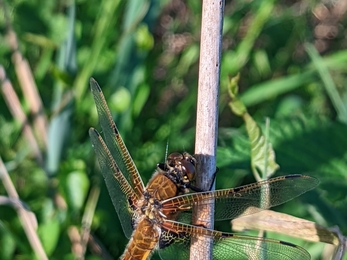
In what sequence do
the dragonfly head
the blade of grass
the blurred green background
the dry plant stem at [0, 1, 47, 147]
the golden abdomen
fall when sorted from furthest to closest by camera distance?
the dry plant stem at [0, 1, 47, 147], the blade of grass, the blurred green background, the golden abdomen, the dragonfly head

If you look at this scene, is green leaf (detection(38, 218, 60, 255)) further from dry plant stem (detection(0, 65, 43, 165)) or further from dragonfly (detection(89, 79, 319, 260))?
dragonfly (detection(89, 79, 319, 260))

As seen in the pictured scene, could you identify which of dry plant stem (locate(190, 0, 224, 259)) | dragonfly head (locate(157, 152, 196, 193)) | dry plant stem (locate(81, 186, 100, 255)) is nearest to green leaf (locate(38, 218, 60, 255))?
dry plant stem (locate(81, 186, 100, 255))

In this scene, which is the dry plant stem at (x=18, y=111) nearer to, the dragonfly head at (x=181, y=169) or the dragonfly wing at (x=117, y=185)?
the dragonfly wing at (x=117, y=185)

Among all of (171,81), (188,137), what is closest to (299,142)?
(188,137)

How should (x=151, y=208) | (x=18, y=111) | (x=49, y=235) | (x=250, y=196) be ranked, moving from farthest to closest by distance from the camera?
(x=18, y=111) < (x=49, y=235) < (x=151, y=208) < (x=250, y=196)

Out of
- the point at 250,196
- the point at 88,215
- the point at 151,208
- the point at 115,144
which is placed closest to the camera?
the point at 250,196

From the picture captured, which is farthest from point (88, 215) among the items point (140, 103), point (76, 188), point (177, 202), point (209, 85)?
point (209, 85)

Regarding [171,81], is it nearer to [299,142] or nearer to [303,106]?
[303,106]

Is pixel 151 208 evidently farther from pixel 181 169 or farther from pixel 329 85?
pixel 329 85
